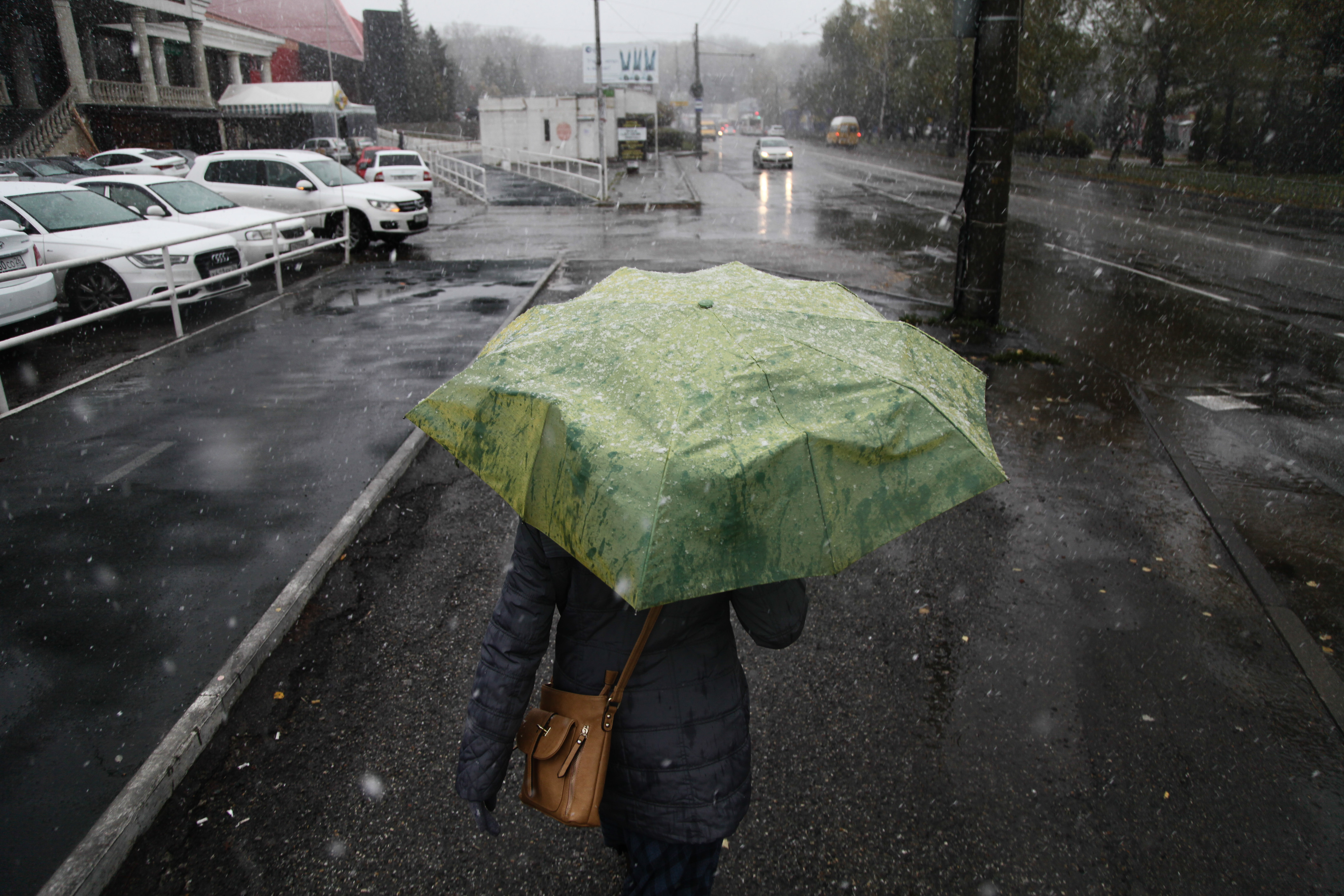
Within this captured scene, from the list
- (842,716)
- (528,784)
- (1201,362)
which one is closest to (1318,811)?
(842,716)

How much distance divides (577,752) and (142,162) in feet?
106

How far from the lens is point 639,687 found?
2016 mm

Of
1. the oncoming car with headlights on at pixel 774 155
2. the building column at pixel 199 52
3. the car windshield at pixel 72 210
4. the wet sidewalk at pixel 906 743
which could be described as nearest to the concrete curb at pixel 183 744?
the wet sidewalk at pixel 906 743

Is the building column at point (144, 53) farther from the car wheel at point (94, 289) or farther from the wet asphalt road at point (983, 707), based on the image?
the wet asphalt road at point (983, 707)

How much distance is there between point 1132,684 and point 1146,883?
1162 millimetres

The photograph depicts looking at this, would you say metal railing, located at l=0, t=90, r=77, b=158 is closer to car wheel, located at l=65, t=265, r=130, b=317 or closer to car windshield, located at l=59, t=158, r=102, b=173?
car windshield, located at l=59, t=158, r=102, b=173

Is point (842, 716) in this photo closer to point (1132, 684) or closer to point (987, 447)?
point (1132, 684)

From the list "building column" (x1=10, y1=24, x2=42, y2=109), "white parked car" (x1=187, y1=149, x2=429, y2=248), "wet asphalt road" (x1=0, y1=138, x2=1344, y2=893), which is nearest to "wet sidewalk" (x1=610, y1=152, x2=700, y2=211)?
"white parked car" (x1=187, y1=149, x2=429, y2=248)

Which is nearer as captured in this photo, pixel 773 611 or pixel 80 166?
pixel 773 611

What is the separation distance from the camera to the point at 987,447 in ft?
5.90

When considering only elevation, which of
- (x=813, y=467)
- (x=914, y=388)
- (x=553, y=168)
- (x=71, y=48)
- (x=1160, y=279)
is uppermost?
(x=71, y=48)

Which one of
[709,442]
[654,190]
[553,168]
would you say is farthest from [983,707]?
[553,168]

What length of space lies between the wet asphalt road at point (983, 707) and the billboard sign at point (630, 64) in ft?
156

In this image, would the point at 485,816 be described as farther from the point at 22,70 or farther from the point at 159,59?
the point at 159,59
